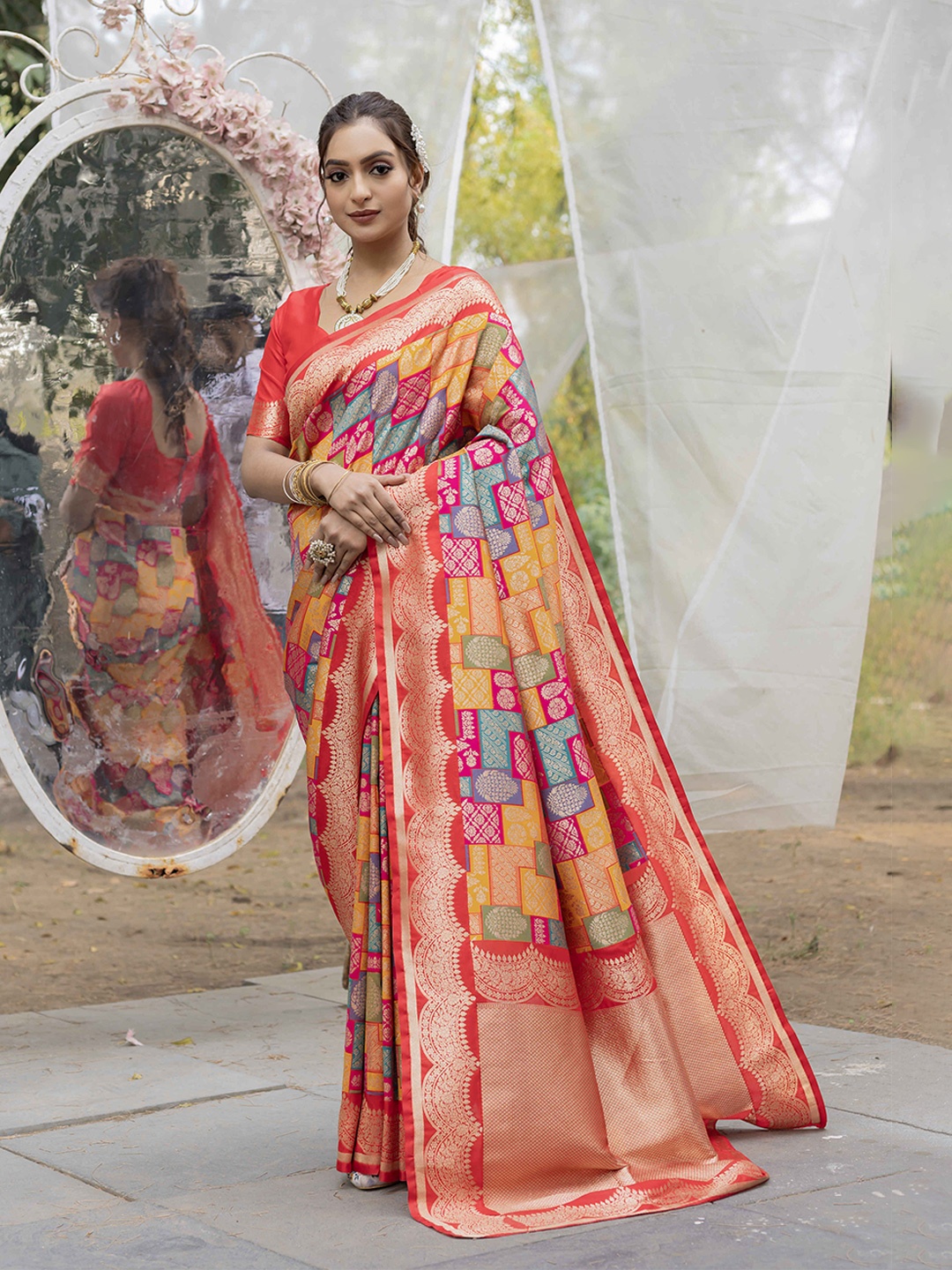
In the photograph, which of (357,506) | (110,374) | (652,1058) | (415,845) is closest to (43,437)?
(110,374)

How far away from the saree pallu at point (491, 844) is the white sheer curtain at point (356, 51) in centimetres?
149

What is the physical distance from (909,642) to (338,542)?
13.0 feet

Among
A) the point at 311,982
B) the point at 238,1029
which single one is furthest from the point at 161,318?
the point at 311,982

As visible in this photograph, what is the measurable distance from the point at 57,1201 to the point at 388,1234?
1.78 feet

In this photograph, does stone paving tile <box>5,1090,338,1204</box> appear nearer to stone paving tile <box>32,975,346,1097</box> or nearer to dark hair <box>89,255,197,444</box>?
stone paving tile <box>32,975,346,1097</box>

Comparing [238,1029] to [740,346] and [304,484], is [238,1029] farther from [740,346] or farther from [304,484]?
[740,346]

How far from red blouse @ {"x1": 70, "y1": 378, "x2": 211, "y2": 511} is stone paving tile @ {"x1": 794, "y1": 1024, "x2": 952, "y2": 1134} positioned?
1.89 m

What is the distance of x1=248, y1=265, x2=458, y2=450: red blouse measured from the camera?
2.61m

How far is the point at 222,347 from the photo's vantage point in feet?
11.6

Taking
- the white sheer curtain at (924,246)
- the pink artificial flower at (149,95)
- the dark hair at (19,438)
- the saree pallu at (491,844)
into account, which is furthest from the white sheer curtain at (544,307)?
the saree pallu at (491,844)

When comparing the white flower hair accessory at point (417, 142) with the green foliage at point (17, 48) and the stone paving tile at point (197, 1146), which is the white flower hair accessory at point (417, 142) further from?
the green foliage at point (17, 48)

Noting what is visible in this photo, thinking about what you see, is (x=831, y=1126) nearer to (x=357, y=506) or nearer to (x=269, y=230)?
(x=357, y=506)

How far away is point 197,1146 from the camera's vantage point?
2.61 metres

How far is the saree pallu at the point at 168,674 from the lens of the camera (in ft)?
11.1
